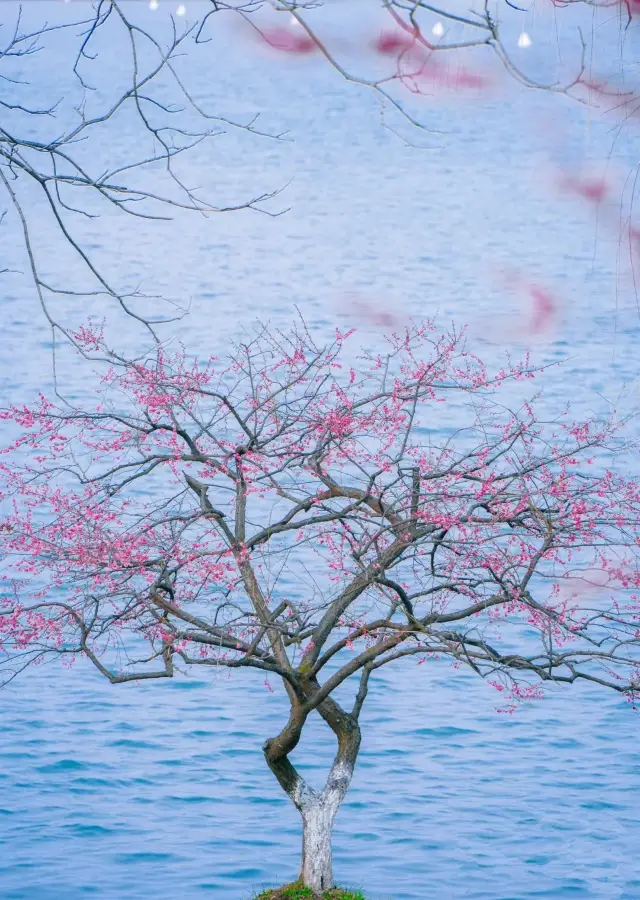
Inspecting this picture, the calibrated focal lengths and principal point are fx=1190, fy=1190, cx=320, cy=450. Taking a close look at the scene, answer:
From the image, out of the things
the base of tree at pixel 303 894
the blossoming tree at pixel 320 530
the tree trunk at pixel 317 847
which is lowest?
the base of tree at pixel 303 894

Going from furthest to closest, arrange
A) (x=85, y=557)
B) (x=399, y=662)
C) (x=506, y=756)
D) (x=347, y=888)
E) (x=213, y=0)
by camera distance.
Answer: (x=399, y=662), (x=506, y=756), (x=347, y=888), (x=85, y=557), (x=213, y=0)

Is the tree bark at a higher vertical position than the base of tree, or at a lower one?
higher

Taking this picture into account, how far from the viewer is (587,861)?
19.5 ft

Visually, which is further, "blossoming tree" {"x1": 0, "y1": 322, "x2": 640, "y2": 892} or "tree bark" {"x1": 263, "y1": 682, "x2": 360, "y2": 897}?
"tree bark" {"x1": 263, "y1": 682, "x2": 360, "y2": 897}

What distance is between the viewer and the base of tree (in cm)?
443

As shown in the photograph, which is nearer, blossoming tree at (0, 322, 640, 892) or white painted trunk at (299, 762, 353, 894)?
blossoming tree at (0, 322, 640, 892)

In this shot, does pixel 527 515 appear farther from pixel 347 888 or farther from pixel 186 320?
pixel 186 320

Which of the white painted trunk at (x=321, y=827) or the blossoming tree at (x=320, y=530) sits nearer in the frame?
the blossoming tree at (x=320, y=530)

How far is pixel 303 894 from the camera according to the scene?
14.6ft

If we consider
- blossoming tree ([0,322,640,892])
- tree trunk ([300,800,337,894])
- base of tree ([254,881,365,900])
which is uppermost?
blossoming tree ([0,322,640,892])

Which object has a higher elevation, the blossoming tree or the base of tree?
the blossoming tree

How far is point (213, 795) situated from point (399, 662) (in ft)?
7.06

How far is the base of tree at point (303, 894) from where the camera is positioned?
175 inches

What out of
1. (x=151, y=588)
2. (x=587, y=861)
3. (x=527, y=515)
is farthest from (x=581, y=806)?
(x=151, y=588)
